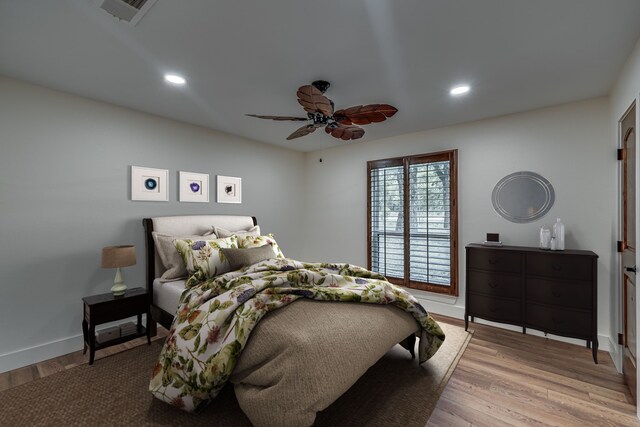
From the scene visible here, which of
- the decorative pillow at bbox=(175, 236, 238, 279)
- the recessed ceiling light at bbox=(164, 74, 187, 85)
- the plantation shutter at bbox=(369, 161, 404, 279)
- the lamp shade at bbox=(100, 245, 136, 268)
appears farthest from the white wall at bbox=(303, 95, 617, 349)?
the lamp shade at bbox=(100, 245, 136, 268)

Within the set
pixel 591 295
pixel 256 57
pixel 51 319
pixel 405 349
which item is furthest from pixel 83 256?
pixel 591 295

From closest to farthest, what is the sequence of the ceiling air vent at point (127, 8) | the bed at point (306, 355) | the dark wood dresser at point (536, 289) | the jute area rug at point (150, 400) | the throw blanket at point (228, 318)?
the bed at point (306, 355), the ceiling air vent at point (127, 8), the throw blanket at point (228, 318), the jute area rug at point (150, 400), the dark wood dresser at point (536, 289)

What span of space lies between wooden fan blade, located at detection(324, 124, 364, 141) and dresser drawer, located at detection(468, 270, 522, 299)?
2060 millimetres

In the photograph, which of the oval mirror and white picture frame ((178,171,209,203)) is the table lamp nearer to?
white picture frame ((178,171,209,203))

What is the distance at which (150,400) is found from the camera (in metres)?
2.06

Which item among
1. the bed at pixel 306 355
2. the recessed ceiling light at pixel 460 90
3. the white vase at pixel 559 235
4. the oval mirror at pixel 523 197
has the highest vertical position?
the recessed ceiling light at pixel 460 90

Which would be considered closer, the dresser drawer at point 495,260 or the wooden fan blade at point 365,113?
the wooden fan blade at point 365,113

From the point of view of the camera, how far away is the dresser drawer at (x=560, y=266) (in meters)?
2.69

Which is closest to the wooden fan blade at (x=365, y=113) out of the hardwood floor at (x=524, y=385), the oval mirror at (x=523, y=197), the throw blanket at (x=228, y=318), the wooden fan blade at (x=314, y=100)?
the wooden fan blade at (x=314, y=100)

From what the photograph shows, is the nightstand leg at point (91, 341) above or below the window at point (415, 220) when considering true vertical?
below

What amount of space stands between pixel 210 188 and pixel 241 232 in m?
0.76

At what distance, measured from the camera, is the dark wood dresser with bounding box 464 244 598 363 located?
2.68 m

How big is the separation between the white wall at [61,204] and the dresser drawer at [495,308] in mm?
3741

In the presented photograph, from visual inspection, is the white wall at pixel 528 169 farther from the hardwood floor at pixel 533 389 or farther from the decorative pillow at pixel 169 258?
the decorative pillow at pixel 169 258
